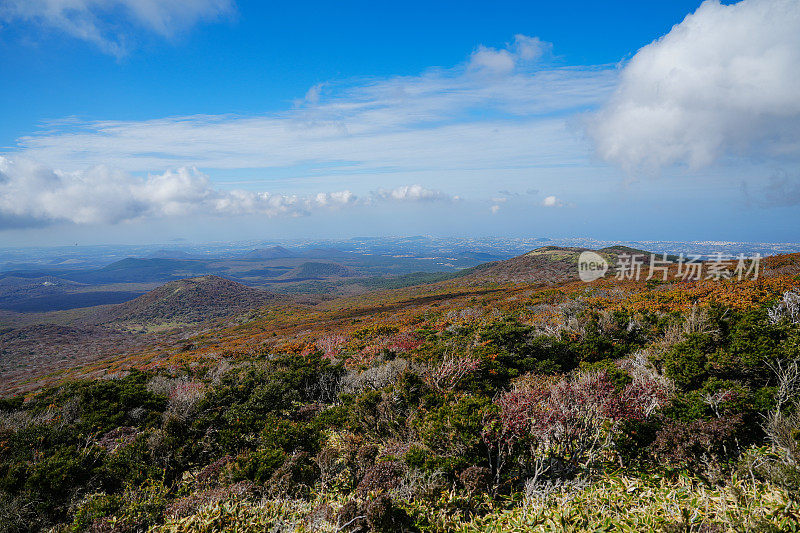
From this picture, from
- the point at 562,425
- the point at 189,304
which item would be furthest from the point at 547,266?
the point at 189,304

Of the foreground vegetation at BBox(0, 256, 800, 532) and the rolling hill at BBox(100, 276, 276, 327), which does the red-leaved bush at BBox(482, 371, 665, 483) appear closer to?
the foreground vegetation at BBox(0, 256, 800, 532)

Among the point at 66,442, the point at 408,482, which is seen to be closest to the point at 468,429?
the point at 408,482

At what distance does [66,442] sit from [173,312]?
431 ft

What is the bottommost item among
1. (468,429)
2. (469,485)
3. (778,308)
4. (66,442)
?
(66,442)

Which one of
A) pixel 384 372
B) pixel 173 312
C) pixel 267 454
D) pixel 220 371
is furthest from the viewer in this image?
pixel 173 312

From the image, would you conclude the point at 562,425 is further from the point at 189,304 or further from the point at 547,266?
the point at 189,304

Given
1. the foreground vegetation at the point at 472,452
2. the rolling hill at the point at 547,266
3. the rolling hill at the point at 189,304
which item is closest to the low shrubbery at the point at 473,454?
the foreground vegetation at the point at 472,452

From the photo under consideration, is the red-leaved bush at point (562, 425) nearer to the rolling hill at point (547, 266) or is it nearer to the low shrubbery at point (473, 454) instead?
the low shrubbery at point (473, 454)

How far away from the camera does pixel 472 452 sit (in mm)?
5262

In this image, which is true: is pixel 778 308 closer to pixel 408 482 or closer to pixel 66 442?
pixel 408 482

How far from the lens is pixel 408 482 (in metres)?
5.18

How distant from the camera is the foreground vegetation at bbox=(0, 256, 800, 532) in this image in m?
4.28

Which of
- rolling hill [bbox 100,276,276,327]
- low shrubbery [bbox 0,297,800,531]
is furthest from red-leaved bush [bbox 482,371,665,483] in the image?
rolling hill [bbox 100,276,276,327]

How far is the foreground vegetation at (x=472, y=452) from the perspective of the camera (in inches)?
169
